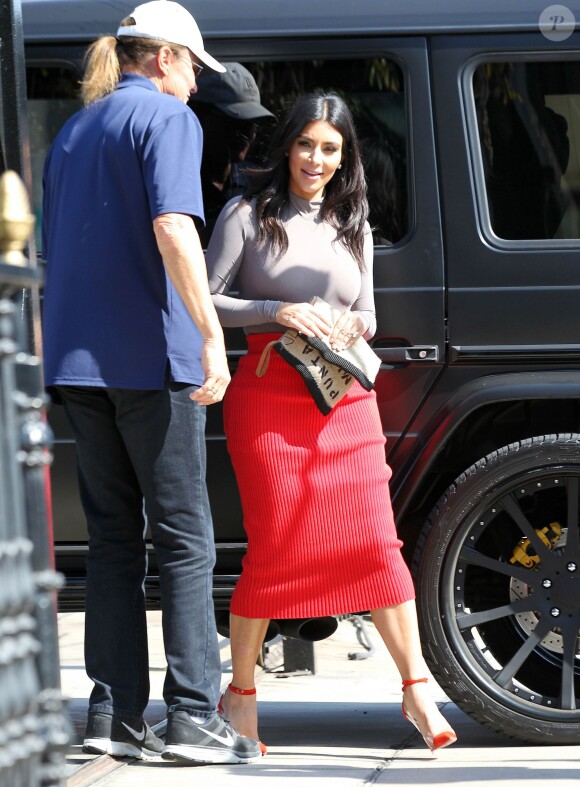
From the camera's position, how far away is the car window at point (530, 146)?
148 inches

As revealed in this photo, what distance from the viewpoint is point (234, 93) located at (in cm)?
Answer: 384

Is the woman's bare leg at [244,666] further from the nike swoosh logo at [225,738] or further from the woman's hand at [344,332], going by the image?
the woman's hand at [344,332]

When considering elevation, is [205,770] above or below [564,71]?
below

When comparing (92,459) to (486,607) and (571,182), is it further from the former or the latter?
(571,182)

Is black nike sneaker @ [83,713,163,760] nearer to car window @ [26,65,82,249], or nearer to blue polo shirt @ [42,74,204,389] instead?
blue polo shirt @ [42,74,204,389]

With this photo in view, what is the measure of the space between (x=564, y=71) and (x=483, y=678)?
1.76 meters

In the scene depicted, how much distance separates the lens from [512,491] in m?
3.77

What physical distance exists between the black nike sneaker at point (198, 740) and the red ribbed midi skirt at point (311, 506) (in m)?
0.32

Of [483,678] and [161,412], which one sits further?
[483,678]

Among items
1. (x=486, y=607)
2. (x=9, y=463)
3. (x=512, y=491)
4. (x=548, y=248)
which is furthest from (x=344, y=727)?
(x=9, y=463)

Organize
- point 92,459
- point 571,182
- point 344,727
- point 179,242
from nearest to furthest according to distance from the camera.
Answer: point 179,242 < point 92,459 < point 571,182 < point 344,727

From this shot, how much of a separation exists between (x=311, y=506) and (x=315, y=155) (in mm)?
973

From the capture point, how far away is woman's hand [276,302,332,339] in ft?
11.6

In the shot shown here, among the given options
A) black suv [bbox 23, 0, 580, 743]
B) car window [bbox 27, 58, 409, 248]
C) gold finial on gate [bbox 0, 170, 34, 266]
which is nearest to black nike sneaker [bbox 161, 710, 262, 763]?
black suv [bbox 23, 0, 580, 743]
